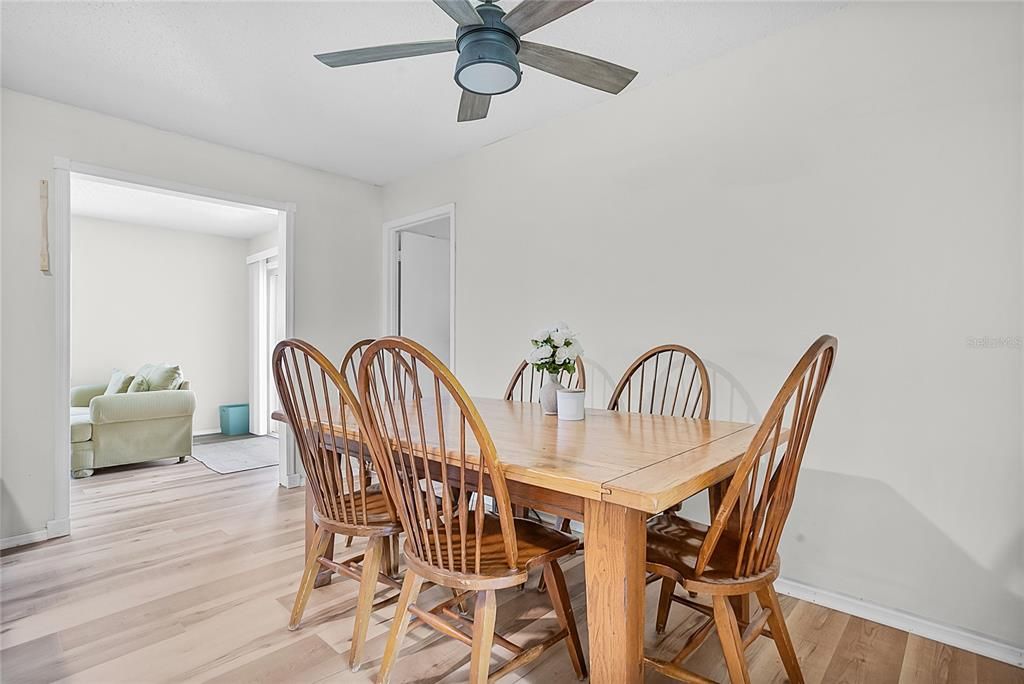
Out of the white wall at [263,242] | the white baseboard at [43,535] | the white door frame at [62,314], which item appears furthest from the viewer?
the white wall at [263,242]

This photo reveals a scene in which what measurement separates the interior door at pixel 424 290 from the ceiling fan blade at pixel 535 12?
9.67 ft

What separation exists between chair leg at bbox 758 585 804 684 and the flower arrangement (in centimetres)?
92

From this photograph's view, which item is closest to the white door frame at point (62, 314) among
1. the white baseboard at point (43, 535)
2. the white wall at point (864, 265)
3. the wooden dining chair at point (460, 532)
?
the white baseboard at point (43, 535)

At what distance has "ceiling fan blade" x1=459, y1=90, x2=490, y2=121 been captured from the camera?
2.10m

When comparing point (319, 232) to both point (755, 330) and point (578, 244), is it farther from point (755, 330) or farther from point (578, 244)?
point (755, 330)

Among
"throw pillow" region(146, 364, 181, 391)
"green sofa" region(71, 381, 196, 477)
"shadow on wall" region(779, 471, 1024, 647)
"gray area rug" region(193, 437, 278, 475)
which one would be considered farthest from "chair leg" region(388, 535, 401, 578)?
"throw pillow" region(146, 364, 181, 391)

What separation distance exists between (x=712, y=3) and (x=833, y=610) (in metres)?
2.49

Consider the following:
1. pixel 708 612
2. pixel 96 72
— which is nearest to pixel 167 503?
pixel 96 72

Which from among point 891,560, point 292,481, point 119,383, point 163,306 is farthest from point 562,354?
point 163,306

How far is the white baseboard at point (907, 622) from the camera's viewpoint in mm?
1816

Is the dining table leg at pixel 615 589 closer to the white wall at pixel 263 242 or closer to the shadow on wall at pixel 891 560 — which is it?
the shadow on wall at pixel 891 560

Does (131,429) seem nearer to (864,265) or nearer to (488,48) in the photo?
(488,48)

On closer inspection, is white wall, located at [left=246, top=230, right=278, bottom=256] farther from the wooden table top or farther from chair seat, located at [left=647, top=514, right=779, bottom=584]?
chair seat, located at [left=647, top=514, right=779, bottom=584]

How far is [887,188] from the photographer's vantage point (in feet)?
6.81
